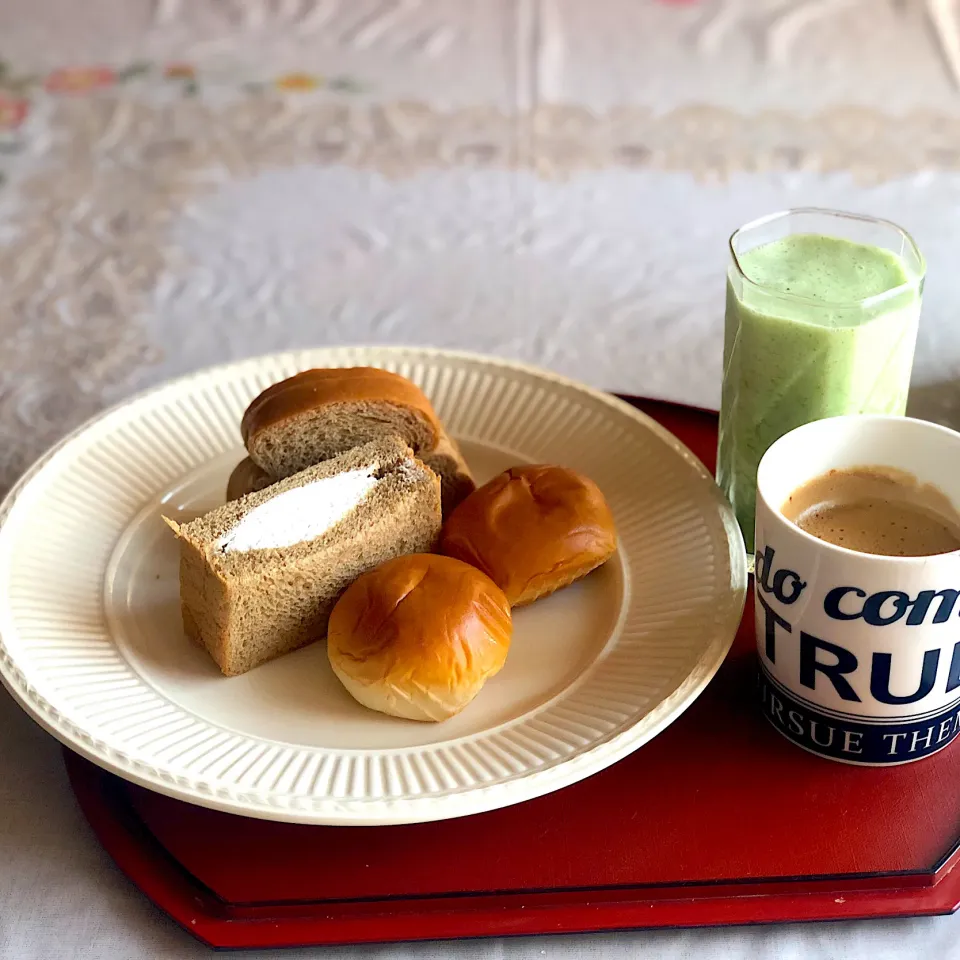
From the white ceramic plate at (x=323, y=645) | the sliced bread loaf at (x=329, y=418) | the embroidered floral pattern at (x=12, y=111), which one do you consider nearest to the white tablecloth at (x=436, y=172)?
the embroidered floral pattern at (x=12, y=111)

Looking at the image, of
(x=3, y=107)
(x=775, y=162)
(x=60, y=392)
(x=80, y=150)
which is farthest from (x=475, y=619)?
(x=3, y=107)

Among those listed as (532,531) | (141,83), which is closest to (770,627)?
(532,531)

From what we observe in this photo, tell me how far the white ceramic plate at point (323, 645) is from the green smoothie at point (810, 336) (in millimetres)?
93

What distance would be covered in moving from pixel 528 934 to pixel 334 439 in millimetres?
496

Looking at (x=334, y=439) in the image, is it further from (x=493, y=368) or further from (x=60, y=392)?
(x=60, y=392)

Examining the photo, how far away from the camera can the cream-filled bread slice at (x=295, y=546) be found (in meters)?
0.94

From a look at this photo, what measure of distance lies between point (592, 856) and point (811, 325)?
0.49m

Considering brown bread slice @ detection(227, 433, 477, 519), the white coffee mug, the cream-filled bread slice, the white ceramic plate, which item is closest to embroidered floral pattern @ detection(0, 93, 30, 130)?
the white ceramic plate

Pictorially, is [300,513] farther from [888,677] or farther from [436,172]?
[436,172]

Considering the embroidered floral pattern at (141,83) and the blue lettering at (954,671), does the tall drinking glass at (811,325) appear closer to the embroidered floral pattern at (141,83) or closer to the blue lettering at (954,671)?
the blue lettering at (954,671)

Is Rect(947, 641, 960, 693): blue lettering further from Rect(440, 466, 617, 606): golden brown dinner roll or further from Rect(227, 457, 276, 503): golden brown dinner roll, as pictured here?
Rect(227, 457, 276, 503): golden brown dinner roll

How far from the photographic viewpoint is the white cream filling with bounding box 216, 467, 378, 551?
3.18 ft

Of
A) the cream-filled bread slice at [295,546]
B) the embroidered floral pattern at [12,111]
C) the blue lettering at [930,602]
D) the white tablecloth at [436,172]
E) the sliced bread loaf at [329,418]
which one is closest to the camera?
the blue lettering at [930,602]

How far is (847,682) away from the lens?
86 cm
